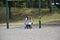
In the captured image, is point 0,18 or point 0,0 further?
point 0,0

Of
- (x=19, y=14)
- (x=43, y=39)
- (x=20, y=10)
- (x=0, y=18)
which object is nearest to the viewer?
(x=43, y=39)

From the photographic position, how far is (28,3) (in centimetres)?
4541

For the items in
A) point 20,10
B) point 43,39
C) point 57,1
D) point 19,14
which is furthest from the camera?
point 57,1

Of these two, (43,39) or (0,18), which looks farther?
(0,18)

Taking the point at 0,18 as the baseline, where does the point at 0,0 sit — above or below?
above

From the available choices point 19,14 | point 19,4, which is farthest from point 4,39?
point 19,4

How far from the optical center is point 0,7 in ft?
128

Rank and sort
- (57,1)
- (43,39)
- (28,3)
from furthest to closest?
(57,1)
(28,3)
(43,39)

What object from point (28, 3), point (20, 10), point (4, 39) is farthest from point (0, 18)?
point (4, 39)

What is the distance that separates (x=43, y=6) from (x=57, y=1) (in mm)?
5541

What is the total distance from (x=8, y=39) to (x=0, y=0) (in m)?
23.7

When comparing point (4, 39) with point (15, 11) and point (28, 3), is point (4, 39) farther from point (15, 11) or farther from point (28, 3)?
point (28, 3)

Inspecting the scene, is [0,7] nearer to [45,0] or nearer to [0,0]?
[0,0]

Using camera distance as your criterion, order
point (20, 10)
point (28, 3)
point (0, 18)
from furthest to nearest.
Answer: point (28, 3) → point (20, 10) → point (0, 18)
